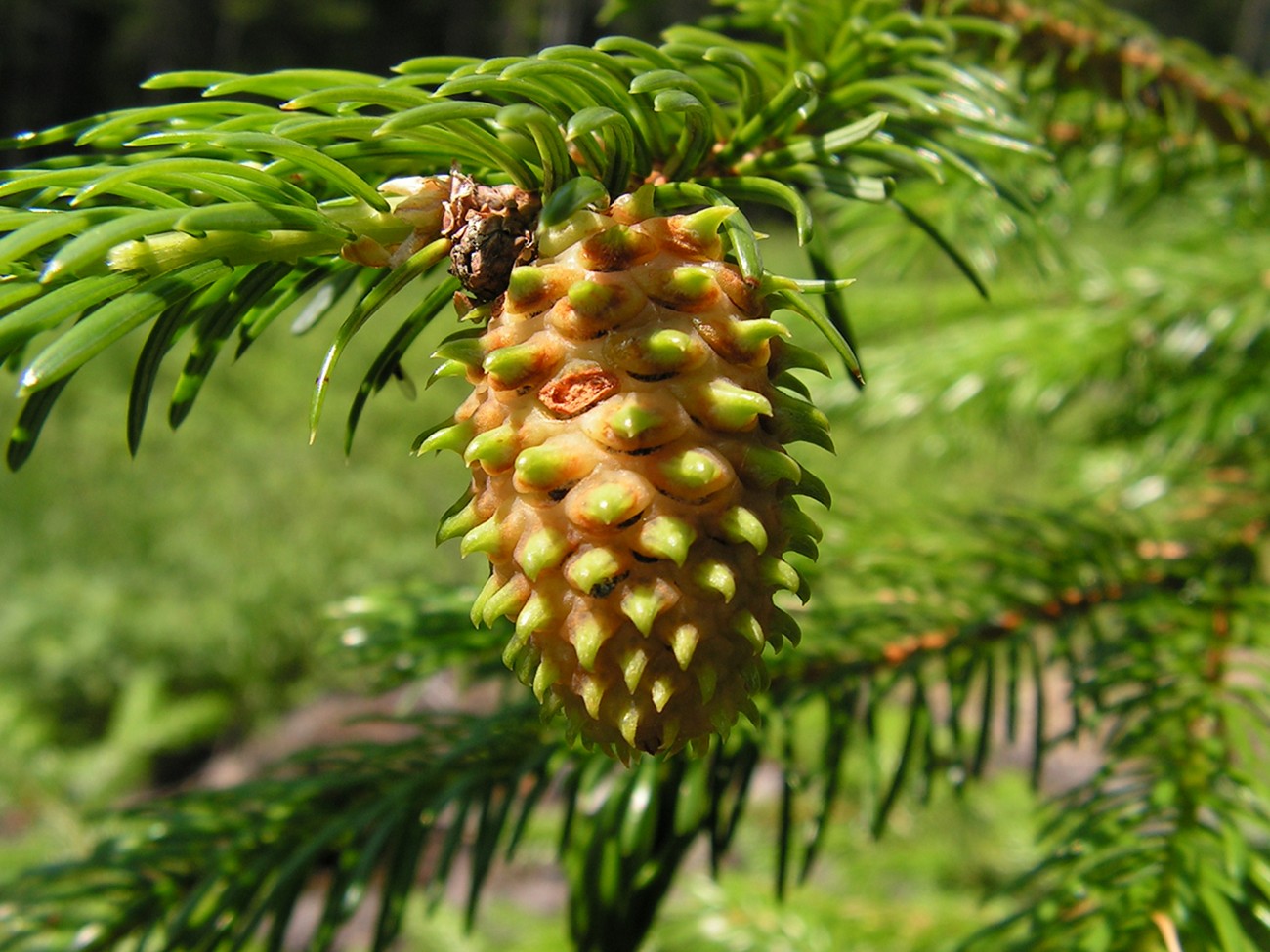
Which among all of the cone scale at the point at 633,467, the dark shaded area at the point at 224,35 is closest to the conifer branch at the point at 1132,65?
the cone scale at the point at 633,467

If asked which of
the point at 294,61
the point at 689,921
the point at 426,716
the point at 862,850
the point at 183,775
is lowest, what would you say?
the point at 294,61

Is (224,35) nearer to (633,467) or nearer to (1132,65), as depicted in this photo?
(1132,65)

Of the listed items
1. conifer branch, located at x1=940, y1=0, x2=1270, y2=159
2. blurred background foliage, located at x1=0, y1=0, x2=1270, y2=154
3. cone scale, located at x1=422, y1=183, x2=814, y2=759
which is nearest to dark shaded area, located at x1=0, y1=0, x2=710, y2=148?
blurred background foliage, located at x1=0, y1=0, x2=1270, y2=154

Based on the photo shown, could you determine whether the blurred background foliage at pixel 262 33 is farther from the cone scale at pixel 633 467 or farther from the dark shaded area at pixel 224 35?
the cone scale at pixel 633 467

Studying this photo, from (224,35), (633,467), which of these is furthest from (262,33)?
(633,467)

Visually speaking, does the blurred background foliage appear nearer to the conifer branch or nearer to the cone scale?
the conifer branch

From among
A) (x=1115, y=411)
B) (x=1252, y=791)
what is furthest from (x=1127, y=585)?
(x=1115, y=411)

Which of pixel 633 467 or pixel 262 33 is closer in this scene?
pixel 633 467

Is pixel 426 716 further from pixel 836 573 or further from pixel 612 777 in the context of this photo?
pixel 836 573
